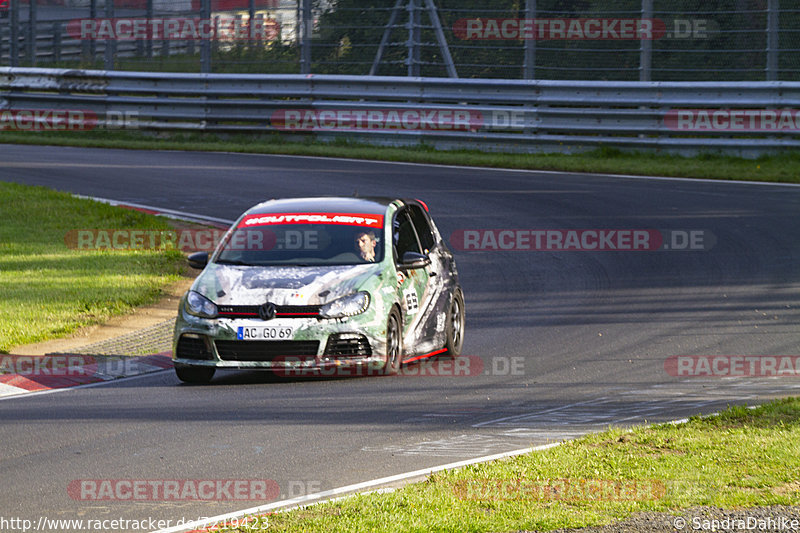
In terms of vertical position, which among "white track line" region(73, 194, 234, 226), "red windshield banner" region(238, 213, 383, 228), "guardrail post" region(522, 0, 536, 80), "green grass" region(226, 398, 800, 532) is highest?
"guardrail post" region(522, 0, 536, 80)

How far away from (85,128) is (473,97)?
967cm

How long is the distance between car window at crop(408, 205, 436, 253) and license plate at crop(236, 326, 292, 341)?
223 centimetres

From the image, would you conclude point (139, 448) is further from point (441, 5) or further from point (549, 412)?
point (441, 5)

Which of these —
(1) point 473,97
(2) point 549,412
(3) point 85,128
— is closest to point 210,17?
(3) point 85,128

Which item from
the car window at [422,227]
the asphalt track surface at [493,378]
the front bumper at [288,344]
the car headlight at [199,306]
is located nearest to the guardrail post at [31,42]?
the asphalt track surface at [493,378]

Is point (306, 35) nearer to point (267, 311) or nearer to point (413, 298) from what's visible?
point (413, 298)

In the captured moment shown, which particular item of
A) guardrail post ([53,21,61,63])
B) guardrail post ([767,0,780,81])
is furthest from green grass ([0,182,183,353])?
guardrail post ([767,0,780,81])

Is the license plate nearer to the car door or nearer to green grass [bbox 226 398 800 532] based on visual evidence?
the car door

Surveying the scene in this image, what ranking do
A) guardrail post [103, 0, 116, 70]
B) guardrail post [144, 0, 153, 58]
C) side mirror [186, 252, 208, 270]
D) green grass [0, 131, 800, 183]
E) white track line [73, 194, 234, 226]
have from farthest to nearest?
guardrail post [144, 0, 153, 58] < guardrail post [103, 0, 116, 70] < green grass [0, 131, 800, 183] < white track line [73, 194, 234, 226] < side mirror [186, 252, 208, 270]

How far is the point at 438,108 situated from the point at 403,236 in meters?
13.8

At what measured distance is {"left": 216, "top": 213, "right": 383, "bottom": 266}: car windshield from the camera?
10.9 meters

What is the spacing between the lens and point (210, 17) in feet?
88.5

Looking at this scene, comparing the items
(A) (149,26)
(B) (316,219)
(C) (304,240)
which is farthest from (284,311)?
(A) (149,26)

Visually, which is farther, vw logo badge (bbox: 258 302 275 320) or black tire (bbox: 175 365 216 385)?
black tire (bbox: 175 365 216 385)
